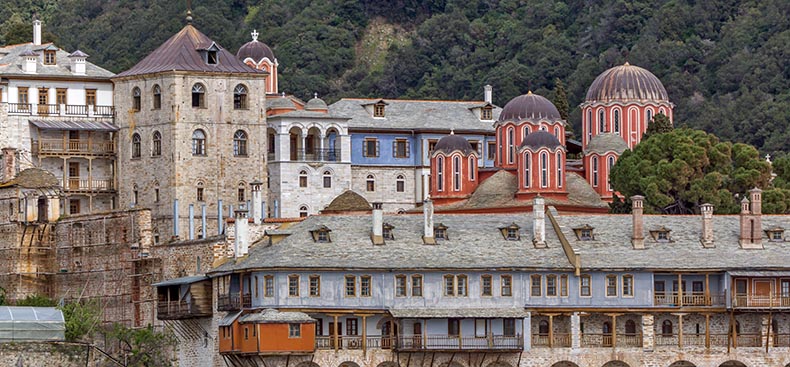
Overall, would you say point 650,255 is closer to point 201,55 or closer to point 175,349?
point 175,349

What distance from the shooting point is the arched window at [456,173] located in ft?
380

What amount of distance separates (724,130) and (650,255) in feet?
198

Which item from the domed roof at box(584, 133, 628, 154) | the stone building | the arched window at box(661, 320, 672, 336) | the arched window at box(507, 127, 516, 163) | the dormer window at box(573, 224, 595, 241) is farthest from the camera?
the domed roof at box(584, 133, 628, 154)

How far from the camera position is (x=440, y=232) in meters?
92.7

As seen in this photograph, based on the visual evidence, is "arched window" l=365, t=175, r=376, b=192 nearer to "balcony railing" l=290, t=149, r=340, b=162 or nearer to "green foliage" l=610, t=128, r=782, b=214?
"balcony railing" l=290, t=149, r=340, b=162

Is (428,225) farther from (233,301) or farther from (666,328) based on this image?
(666,328)

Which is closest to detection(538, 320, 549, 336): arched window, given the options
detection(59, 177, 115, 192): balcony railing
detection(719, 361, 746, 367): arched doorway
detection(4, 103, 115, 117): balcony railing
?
detection(719, 361, 746, 367): arched doorway

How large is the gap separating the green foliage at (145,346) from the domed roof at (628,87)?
121 feet

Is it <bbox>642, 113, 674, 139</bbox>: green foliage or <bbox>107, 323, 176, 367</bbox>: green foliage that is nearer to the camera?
<bbox>107, 323, 176, 367</bbox>: green foliage

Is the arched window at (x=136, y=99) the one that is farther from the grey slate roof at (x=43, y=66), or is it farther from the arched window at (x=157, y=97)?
the grey slate roof at (x=43, y=66)

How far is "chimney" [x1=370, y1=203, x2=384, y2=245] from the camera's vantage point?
91312mm

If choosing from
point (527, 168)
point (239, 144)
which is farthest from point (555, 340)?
point (239, 144)

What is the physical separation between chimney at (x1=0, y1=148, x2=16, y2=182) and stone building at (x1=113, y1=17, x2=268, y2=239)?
6.09 m

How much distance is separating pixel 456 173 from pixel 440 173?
0.78 m
